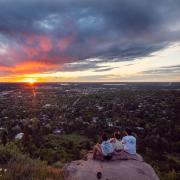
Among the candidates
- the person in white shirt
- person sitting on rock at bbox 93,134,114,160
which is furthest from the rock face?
the person in white shirt

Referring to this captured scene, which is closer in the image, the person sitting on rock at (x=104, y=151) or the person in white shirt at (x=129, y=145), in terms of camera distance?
the person sitting on rock at (x=104, y=151)

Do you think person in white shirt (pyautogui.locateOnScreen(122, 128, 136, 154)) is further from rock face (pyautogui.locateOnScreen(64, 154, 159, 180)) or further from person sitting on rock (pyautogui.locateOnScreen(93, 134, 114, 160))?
rock face (pyautogui.locateOnScreen(64, 154, 159, 180))

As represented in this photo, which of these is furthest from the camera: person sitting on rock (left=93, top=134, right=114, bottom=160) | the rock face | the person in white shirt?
the person in white shirt

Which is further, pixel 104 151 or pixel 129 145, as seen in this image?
pixel 129 145

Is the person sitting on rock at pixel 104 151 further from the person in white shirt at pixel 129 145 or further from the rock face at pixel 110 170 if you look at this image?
the person in white shirt at pixel 129 145

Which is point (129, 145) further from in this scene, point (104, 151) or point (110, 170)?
point (110, 170)

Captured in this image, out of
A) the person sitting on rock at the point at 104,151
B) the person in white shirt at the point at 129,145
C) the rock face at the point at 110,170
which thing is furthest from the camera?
the person in white shirt at the point at 129,145

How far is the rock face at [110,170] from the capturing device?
290 inches

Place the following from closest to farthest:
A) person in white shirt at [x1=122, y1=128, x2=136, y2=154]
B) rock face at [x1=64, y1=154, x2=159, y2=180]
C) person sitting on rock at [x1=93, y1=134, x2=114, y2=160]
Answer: rock face at [x1=64, y1=154, x2=159, y2=180] < person sitting on rock at [x1=93, y1=134, x2=114, y2=160] < person in white shirt at [x1=122, y1=128, x2=136, y2=154]

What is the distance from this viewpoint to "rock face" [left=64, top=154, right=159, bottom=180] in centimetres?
738

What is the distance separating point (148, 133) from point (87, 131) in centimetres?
835

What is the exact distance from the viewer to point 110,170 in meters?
7.79

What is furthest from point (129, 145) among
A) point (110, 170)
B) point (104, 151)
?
point (110, 170)

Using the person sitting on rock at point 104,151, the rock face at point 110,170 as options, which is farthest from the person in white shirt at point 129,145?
the rock face at point 110,170
